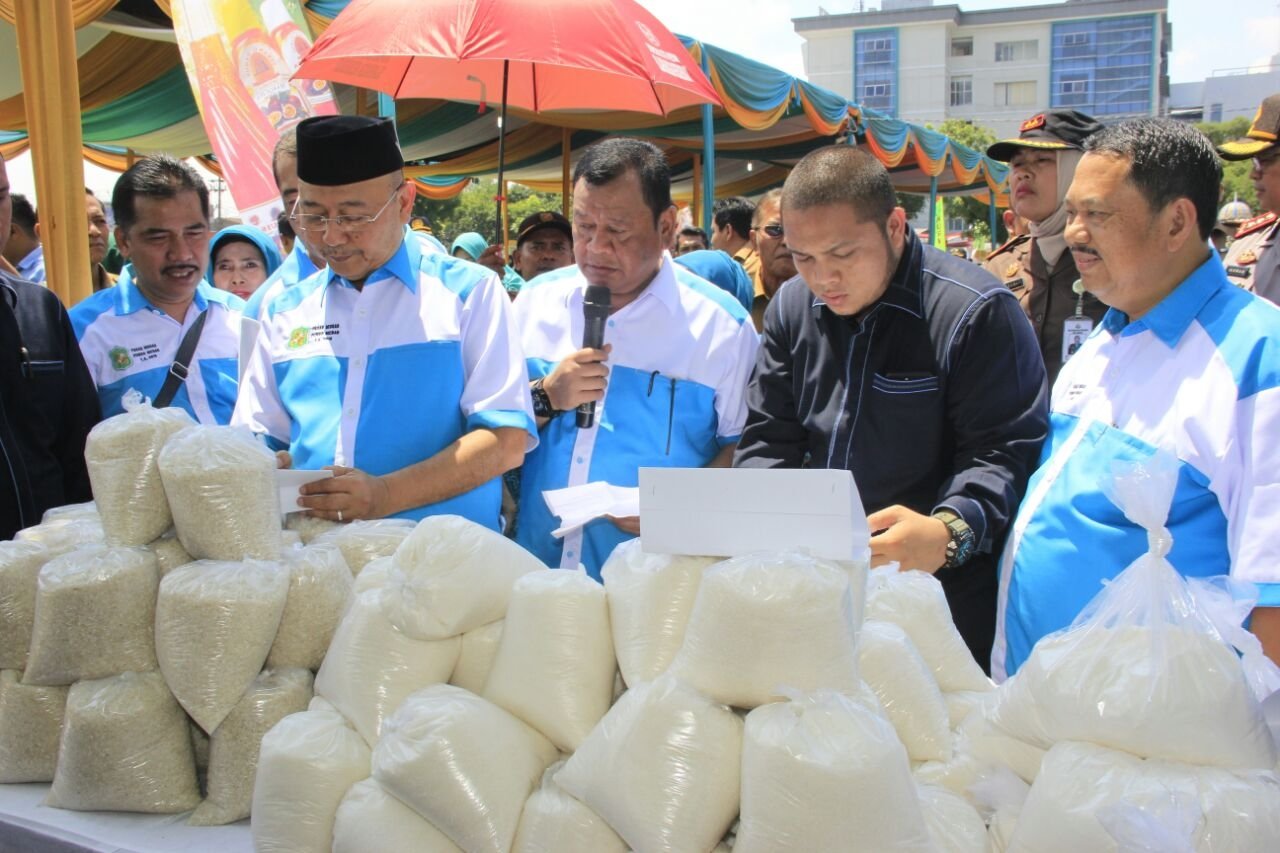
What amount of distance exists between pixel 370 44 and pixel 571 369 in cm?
196

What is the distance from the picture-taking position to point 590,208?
2.53 m

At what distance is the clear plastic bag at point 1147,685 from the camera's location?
38.9 inches

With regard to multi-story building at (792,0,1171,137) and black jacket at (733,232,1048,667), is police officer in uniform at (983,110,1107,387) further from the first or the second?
multi-story building at (792,0,1171,137)

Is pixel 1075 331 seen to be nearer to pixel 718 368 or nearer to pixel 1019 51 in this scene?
pixel 718 368

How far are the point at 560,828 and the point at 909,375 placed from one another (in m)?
1.21

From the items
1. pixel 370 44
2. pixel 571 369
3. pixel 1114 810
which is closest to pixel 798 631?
pixel 1114 810

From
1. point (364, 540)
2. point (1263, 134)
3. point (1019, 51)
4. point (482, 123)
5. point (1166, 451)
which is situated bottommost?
point (364, 540)

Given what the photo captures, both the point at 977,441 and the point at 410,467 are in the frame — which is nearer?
the point at 977,441

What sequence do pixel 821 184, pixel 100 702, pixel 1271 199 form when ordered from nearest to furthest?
pixel 100 702, pixel 821 184, pixel 1271 199

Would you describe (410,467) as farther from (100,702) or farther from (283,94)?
(283,94)

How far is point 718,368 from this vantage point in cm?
256

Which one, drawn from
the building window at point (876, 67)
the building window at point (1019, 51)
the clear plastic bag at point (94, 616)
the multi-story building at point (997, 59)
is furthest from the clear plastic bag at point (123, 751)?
the building window at point (1019, 51)

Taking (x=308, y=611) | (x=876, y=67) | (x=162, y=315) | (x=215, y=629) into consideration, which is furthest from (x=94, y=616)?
(x=876, y=67)

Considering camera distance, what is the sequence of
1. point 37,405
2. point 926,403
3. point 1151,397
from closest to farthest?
point 1151,397 → point 926,403 → point 37,405
